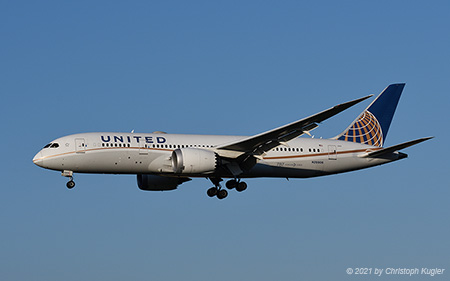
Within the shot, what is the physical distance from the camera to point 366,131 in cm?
5678

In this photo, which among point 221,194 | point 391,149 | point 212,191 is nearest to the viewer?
point 391,149

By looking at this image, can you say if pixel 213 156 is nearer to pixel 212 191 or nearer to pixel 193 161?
pixel 193 161

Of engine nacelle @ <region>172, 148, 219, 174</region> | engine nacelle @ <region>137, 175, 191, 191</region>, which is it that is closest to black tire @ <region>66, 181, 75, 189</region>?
engine nacelle @ <region>172, 148, 219, 174</region>

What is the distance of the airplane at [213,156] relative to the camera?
4703 cm

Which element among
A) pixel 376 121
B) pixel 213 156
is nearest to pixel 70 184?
pixel 213 156

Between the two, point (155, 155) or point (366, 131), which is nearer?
point (155, 155)

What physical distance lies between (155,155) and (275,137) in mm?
7154

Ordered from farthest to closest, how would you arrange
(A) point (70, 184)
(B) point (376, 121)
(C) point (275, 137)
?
(B) point (376, 121)
(A) point (70, 184)
(C) point (275, 137)

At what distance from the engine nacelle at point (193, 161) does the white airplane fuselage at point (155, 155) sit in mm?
504

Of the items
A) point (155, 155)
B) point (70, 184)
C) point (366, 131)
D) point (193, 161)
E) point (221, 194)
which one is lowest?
point (221, 194)

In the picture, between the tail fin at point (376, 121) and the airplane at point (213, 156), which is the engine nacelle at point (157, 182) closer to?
the airplane at point (213, 156)

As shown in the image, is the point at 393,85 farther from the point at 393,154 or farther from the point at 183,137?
the point at 183,137

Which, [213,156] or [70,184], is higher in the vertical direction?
[213,156]

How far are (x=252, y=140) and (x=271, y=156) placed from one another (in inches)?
166
